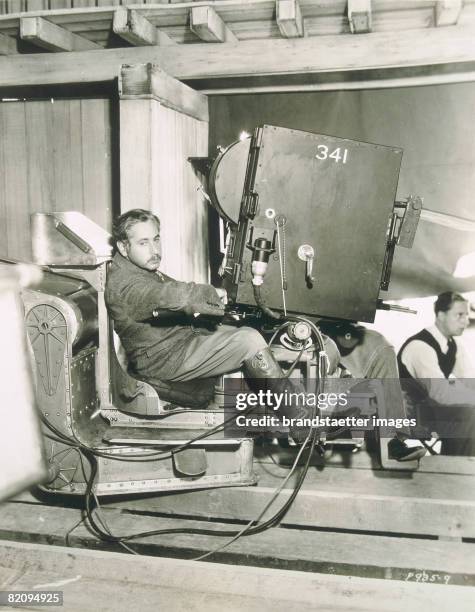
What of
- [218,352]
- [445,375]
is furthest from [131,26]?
[445,375]

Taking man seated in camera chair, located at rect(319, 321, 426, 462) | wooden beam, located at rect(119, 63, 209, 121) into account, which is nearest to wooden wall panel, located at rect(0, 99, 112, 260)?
wooden beam, located at rect(119, 63, 209, 121)

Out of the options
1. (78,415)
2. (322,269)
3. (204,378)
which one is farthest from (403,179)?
(78,415)

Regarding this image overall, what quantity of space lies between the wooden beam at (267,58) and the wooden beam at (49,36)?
11 cm

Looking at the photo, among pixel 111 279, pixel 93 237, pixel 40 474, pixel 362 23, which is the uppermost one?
pixel 362 23

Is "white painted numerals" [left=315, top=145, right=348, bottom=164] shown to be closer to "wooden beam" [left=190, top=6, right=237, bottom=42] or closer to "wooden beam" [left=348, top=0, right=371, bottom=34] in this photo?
"wooden beam" [left=348, top=0, right=371, bottom=34]

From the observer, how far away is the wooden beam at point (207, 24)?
3.84 metres

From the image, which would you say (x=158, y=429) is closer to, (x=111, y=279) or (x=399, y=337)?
(x=111, y=279)

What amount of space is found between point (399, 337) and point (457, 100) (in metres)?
2.08

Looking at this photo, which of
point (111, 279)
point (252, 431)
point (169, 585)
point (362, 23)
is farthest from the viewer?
point (362, 23)

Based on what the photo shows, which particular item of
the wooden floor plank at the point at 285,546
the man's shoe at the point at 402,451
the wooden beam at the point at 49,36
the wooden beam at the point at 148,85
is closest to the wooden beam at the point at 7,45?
the wooden beam at the point at 49,36

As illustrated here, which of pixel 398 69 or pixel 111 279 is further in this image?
A: pixel 398 69

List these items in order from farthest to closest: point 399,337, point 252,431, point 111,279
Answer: point 399,337 → point 252,431 → point 111,279

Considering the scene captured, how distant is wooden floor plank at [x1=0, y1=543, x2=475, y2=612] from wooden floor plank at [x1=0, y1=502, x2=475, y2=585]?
27cm

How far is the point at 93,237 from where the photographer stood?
4.96m
